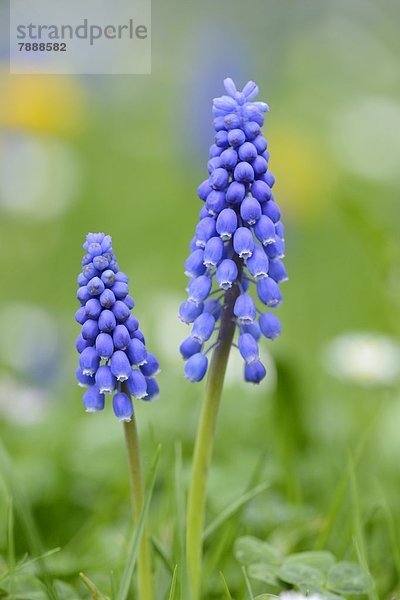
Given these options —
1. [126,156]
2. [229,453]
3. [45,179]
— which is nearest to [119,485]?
[229,453]

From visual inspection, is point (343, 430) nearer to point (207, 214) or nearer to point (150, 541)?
point (150, 541)

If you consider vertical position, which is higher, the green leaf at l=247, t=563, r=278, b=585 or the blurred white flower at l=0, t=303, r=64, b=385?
the blurred white flower at l=0, t=303, r=64, b=385

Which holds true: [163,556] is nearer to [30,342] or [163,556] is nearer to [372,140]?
[30,342]

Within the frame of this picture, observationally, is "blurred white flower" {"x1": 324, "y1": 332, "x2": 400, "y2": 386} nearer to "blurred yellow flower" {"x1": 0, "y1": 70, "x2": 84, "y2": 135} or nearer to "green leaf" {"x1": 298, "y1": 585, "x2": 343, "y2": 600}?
"green leaf" {"x1": 298, "y1": 585, "x2": 343, "y2": 600}

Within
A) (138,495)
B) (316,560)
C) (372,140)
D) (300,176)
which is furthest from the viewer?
(372,140)

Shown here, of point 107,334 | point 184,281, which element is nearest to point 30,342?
point 184,281

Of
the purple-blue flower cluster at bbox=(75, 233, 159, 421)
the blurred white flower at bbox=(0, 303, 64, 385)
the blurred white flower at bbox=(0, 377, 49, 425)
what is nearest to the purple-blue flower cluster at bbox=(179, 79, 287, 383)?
the purple-blue flower cluster at bbox=(75, 233, 159, 421)
